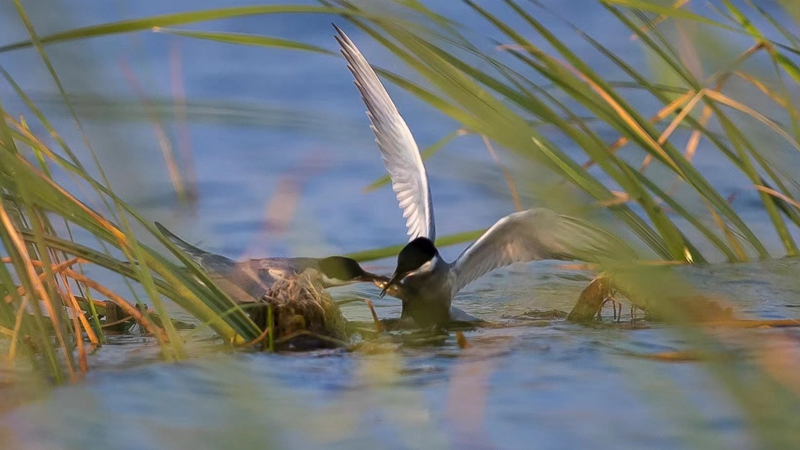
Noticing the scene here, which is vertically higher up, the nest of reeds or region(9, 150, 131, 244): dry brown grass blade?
region(9, 150, 131, 244): dry brown grass blade

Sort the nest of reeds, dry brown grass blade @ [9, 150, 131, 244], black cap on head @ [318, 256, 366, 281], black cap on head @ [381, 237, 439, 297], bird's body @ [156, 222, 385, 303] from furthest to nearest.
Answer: black cap on head @ [381, 237, 439, 297], black cap on head @ [318, 256, 366, 281], bird's body @ [156, 222, 385, 303], the nest of reeds, dry brown grass blade @ [9, 150, 131, 244]

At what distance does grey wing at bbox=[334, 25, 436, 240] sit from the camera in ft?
17.0

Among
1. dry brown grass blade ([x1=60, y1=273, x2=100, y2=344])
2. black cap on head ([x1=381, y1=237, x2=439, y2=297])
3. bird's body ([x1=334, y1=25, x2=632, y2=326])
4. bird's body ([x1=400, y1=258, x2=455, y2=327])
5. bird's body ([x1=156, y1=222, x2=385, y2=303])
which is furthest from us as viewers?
black cap on head ([x1=381, y1=237, x2=439, y2=297])

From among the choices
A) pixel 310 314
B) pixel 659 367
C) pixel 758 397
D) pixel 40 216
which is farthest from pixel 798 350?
pixel 40 216

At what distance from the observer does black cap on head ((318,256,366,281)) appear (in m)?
4.34

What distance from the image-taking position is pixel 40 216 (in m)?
3.40

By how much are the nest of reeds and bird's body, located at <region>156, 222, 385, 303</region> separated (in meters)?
0.14

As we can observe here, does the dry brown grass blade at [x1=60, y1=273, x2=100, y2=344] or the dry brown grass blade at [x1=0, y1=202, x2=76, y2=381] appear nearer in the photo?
the dry brown grass blade at [x1=0, y1=202, x2=76, y2=381]

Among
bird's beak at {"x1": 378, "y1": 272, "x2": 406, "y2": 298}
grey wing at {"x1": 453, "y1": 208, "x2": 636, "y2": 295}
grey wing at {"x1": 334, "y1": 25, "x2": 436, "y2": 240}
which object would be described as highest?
grey wing at {"x1": 334, "y1": 25, "x2": 436, "y2": 240}

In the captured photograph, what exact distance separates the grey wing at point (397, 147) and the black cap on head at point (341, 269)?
694 millimetres

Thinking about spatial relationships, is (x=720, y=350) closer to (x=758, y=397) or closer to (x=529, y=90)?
(x=758, y=397)

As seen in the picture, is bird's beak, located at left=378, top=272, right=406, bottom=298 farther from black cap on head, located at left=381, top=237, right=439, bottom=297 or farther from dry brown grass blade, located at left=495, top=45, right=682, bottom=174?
dry brown grass blade, located at left=495, top=45, right=682, bottom=174

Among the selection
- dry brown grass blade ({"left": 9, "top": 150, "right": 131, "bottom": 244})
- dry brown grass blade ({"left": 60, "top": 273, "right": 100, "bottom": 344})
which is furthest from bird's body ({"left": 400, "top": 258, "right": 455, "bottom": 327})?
dry brown grass blade ({"left": 9, "top": 150, "right": 131, "bottom": 244})

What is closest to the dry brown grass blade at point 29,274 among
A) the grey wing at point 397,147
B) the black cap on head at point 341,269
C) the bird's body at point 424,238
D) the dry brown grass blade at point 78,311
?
the dry brown grass blade at point 78,311
